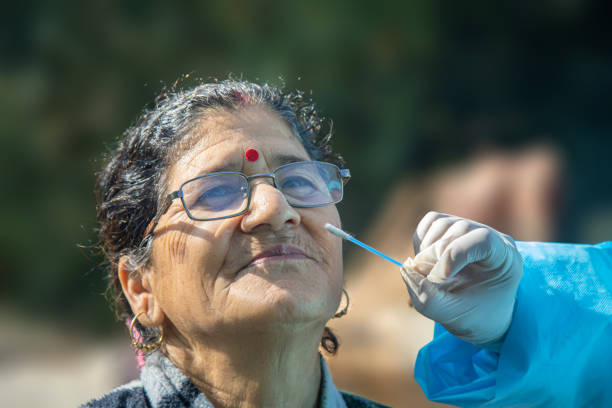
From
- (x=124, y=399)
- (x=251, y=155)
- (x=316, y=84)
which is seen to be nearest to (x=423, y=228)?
(x=251, y=155)

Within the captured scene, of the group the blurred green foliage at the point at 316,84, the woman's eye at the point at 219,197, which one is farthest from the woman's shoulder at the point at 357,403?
the blurred green foliage at the point at 316,84

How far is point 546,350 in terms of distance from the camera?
1.48 m

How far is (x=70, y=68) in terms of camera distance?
24.3ft

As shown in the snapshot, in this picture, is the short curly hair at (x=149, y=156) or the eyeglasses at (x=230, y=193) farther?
the short curly hair at (x=149, y=156)

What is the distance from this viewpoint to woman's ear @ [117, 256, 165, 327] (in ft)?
5.19

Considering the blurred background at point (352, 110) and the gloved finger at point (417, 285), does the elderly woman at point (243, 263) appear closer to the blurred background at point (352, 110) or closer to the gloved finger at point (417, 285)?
the gloved finger at point (417, 285)

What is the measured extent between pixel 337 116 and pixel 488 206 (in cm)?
256

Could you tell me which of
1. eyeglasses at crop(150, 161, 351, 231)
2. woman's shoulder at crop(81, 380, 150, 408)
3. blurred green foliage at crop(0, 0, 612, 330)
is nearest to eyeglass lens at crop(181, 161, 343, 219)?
eyeglasses at crop(150, 161, 351, 231)

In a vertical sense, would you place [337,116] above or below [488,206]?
above

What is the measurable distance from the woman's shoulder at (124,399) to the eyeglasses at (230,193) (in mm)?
439

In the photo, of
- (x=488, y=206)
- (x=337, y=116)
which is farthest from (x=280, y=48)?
(x=488, y=206)

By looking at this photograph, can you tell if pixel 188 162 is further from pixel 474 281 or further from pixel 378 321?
pixel 378 321

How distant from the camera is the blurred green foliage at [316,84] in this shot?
7.37 m


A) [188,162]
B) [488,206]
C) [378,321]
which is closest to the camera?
[188,162]
